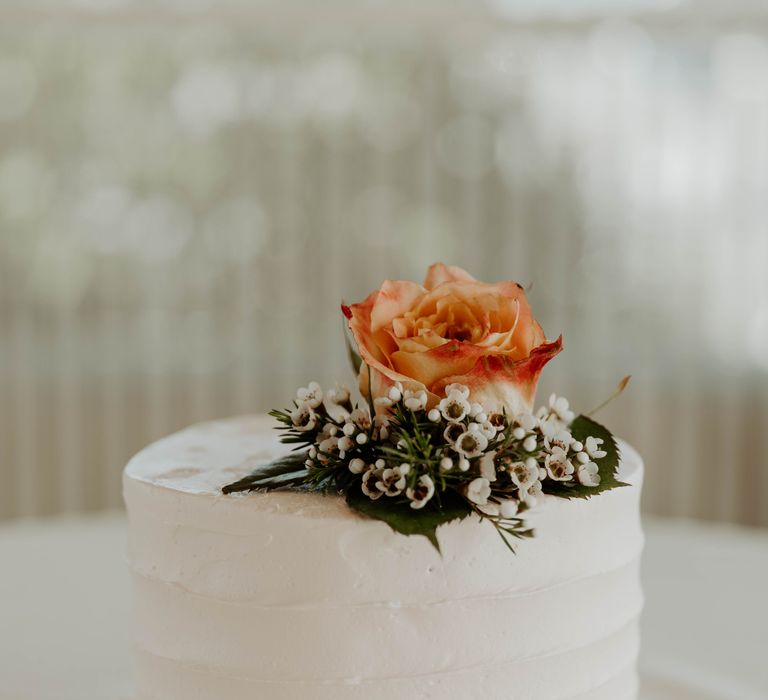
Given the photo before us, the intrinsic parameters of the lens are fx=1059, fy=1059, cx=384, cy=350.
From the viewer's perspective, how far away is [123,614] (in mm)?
1783

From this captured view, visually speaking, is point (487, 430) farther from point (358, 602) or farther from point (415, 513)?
point (358, 602)

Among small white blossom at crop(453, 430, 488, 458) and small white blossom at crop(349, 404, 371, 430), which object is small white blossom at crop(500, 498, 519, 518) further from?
small white blossom at crop(349, 404, 371, 430)

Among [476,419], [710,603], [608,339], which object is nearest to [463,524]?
[476,419]

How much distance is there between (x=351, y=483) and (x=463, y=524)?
0.12m

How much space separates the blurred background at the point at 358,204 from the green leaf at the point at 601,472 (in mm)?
2113

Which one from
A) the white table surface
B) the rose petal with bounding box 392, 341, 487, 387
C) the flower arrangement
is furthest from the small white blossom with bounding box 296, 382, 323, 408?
the white table surface

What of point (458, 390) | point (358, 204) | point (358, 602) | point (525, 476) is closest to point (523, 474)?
Answer: point (525, 476)

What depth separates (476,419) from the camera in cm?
103

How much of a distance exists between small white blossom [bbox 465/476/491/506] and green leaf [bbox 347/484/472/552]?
22 millimetres

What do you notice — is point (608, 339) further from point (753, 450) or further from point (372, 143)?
point (372, 143)

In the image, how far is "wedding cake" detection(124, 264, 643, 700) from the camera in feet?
3.41

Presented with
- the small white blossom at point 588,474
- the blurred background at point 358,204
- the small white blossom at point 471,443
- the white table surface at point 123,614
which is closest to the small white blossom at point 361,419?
the small white blossom at point 471,443

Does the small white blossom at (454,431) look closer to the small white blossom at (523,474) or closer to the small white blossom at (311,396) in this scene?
the small white blossom at (523,474)

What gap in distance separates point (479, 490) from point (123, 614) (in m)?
0.99
